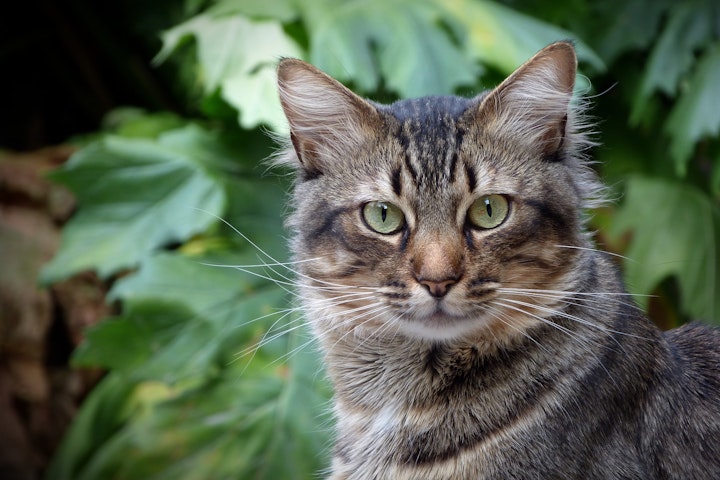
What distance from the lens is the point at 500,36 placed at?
298cm

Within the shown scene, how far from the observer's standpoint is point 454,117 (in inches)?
71.7

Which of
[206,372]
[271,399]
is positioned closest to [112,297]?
[206,372]

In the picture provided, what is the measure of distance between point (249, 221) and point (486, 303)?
1.57 metres

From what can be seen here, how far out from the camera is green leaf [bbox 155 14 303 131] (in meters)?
2.83

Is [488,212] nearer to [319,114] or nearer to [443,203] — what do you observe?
[443,203]

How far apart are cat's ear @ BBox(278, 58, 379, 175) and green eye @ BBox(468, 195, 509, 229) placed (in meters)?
→ 0.29

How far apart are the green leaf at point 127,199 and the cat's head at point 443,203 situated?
1.17 metres

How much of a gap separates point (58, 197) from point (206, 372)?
1494 millimetres

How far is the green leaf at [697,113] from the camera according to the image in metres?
2.99

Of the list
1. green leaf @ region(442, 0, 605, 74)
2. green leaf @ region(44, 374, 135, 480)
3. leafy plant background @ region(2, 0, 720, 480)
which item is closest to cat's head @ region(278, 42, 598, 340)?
leafy plant background @ region(2, 0, 720, 480)

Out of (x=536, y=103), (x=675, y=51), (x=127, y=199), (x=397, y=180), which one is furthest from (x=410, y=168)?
(x=675, y=51)

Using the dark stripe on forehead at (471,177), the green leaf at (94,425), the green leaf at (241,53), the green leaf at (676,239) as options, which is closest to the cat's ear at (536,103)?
the dark stripe on forehead at (471,177)

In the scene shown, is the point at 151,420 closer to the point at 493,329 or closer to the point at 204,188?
the point at 204,188

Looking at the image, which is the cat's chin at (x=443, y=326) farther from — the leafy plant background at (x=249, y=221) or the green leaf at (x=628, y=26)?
the green leaf at (x=628, y=26)
